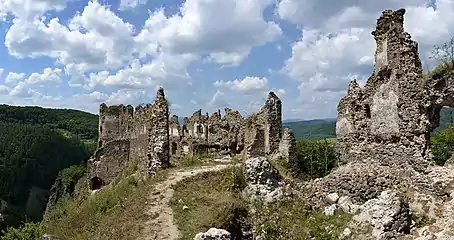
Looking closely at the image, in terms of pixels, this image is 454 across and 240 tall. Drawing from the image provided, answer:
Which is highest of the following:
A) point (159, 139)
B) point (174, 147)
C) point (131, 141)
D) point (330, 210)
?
point (159, 139)

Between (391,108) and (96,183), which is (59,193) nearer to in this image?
(96,183)

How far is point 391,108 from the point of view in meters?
15.3

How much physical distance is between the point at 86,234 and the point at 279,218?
18.2ft

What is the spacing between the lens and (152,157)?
69.3ft

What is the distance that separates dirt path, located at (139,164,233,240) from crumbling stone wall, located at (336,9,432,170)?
18.7 ft

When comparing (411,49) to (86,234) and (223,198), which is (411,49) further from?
(86,234)

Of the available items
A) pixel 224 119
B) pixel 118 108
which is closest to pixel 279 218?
pixel 224 119

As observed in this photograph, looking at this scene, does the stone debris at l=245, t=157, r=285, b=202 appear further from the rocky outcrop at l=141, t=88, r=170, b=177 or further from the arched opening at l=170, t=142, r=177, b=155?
the arched opening at l=170, t=142, r=177, b=155

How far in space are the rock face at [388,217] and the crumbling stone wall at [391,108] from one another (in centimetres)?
232

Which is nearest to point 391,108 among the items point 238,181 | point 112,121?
point 238,181

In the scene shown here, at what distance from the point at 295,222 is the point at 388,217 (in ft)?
9.13

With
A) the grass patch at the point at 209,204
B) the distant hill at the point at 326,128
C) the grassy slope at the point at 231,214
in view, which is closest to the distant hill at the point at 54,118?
the distant hill at the point at 326,128

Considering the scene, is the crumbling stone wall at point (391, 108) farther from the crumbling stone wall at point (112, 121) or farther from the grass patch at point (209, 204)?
the crumbling stone wall at point (112, 121)

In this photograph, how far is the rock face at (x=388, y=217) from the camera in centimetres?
1180
